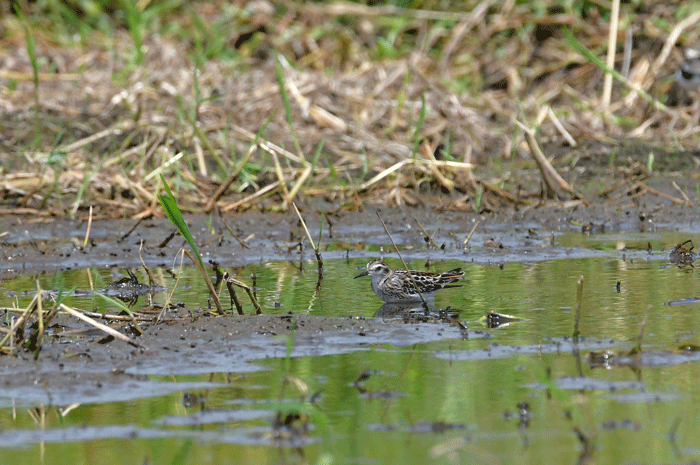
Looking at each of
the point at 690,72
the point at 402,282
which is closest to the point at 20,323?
the point at 402,282

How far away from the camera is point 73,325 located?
5.09 metres

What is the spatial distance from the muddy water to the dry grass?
292cm

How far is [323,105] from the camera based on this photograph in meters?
11.3

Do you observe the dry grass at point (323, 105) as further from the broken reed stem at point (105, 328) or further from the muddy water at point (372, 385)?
the broken reed stem at point (105, 328)

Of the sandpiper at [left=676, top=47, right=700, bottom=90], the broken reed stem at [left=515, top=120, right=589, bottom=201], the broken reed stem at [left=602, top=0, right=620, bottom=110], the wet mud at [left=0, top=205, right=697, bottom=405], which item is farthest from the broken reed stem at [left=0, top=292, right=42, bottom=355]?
the sandpiper at [left=676, top=47, right=700, bottom=90]

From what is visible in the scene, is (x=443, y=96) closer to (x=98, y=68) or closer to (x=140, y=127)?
(x=140, y=127)

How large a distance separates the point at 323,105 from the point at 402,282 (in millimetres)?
5682

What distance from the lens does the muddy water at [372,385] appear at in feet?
10.8

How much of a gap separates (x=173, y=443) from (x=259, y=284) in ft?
10.2

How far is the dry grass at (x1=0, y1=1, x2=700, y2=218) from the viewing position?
9.05 metres

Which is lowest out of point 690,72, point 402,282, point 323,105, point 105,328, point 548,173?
point 105,328

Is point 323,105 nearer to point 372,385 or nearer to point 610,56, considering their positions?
point 610,56

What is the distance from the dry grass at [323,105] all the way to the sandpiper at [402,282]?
77.2 inches

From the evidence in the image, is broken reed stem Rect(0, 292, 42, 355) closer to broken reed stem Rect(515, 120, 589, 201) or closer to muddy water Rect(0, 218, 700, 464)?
muddy water Rect(0, 218, 700, 464)
